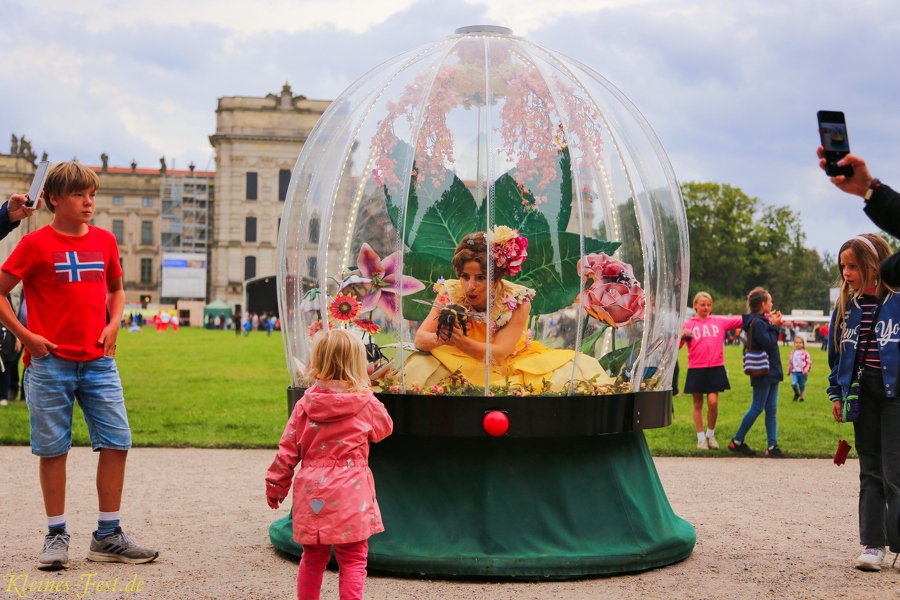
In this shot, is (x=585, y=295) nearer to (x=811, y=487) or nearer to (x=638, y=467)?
(x=638, y=467)

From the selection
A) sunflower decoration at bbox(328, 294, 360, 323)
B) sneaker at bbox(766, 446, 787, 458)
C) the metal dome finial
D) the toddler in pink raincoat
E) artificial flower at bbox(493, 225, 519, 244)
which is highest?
the metal dome finial

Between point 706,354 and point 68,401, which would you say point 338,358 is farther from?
point 706,354

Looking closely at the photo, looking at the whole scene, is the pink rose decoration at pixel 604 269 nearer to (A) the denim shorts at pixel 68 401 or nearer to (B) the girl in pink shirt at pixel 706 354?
(A) the denim shorts at pixel 68 401

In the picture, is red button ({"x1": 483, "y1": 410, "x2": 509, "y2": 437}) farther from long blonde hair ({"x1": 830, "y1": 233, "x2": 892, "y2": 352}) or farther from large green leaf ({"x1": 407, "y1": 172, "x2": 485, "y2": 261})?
long blonde hair ({"x1": 830, "y1": 233, "x2": 892, "y2": 352})

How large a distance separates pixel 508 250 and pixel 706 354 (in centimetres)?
582

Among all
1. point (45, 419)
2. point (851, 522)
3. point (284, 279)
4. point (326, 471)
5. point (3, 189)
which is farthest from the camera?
point (3, 189)

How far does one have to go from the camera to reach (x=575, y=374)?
17.0 feet

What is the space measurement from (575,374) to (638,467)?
2.25ft

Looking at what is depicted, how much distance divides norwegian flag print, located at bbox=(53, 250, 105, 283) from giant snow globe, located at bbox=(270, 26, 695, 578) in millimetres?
1081

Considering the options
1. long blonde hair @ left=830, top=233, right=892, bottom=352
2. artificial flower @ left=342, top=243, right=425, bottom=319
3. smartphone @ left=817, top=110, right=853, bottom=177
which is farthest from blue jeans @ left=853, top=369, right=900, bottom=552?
artificial flower @ left=342, top=243, right=425, bottom=319

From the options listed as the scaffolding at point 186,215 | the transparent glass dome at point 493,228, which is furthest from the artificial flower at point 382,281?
the scaffolding at point 186,215

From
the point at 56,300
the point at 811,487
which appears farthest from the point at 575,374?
the point at 811,487

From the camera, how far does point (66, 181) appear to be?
5.04 m

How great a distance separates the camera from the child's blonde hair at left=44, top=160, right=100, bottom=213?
5.03 metres
